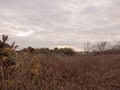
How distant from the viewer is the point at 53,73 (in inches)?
278

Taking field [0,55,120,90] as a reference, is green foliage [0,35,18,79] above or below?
above

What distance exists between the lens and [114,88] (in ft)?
21.1

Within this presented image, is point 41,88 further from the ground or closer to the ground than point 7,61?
closer to the ground

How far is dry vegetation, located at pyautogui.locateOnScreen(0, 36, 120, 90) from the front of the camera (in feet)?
13.6

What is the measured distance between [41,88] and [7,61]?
932 mm

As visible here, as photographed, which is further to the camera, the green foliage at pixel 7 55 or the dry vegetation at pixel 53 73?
the green foliage at pixel 7 55

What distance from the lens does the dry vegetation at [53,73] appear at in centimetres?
414

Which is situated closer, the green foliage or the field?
the field

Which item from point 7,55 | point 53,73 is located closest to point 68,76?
point 53,73

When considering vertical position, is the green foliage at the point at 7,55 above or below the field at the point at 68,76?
above

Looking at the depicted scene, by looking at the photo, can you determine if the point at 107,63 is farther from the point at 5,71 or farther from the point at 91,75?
the point at 5,71

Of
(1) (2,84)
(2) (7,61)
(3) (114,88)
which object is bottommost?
(3) (114,88)

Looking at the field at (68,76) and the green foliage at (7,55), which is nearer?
the field at (68,76)

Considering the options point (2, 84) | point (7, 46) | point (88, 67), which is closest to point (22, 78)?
point (2, 84)
